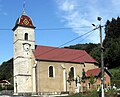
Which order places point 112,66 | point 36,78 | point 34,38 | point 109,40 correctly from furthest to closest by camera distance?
point 109,40 < point 112,66 < point 34,38 < point 36,78

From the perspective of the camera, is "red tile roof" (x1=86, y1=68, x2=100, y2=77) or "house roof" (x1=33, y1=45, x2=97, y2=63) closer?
"red tile roof" (x1=86, y1=68, x2=100, y2=77)

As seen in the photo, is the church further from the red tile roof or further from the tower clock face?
the red tile roof

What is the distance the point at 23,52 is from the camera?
66438mm

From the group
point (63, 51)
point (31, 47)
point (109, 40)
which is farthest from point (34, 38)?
point (109, 40)

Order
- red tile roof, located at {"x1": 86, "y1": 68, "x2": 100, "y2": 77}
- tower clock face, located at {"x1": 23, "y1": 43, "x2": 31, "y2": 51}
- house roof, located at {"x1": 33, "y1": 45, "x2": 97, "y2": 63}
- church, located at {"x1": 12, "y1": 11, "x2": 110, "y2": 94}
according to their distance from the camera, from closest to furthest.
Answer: church, located at {"x1": 12, "y1": 11, "x2": 110, "y2": 94}, red tile roof, located at {"x1": 86, "y1": 68, "x2": 100, "y2": 77}, house roof, located at {"x1": 33, "y1": 45, "x2": 97, "y2": 63}, tower clock face, located at {"x1": 23, "y1": 43, "x2": 31, "y2": 51}

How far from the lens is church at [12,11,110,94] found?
64.2m

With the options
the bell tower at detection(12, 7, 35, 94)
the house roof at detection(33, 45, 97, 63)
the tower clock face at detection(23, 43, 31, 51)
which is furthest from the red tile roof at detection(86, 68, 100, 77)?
the tower clock face at detection(23, 43, 31, 51)

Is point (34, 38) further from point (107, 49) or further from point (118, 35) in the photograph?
point (118, 35)

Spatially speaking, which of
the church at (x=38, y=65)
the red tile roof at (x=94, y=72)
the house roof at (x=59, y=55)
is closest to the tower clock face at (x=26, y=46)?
the church at (x=38, y=65)

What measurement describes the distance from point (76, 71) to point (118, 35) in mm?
46391

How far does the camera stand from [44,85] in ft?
211

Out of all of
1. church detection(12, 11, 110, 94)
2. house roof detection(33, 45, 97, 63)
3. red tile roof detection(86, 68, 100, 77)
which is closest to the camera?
church detection(12, 11, 110, 94)

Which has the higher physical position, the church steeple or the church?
the church steeple

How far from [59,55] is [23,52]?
8.93 meters
